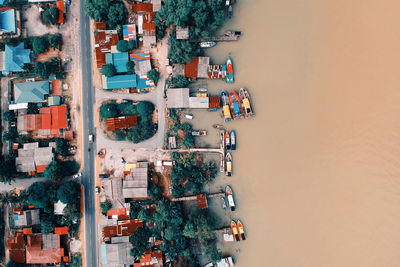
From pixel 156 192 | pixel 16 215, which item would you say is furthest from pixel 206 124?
pixel 16 215

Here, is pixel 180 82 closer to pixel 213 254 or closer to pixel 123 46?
pixel 123 46

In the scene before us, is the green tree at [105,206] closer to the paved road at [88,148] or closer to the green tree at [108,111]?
the paved road at [88,148]

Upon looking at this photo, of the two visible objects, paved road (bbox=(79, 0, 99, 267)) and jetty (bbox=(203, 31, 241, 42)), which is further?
jetty (bbox=(203, 31, 241, 42))

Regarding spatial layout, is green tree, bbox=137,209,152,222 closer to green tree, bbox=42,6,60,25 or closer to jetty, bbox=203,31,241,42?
jetty, bbox=203,31,241,42

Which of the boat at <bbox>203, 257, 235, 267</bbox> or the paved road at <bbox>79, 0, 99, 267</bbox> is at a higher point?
the paved road at <bbox>79, 0, 99, 267</bbox>

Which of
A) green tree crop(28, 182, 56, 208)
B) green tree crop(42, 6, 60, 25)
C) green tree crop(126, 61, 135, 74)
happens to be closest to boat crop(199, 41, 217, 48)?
green tree crop(126, 61, 135, 74)

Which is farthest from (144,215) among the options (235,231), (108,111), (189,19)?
(189,19)

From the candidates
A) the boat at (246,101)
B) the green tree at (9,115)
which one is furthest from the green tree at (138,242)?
the green tree at (9,115)

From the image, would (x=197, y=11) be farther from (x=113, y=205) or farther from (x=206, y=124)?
(x=113, y=205)
